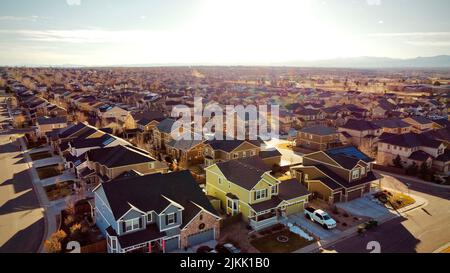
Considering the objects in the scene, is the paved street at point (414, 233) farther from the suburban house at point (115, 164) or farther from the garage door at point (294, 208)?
the suburban house at point (115, 164)

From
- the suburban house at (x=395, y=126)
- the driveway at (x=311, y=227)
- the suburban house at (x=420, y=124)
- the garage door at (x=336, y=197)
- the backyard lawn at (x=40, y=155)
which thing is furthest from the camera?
the suburban house at (x=420, y=124)

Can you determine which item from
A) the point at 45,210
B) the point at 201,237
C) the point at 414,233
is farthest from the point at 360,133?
the point at 45,210

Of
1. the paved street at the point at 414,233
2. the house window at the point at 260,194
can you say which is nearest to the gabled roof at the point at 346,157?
the paved street at the point at 414,233

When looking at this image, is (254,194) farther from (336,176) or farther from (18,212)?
(18,212)

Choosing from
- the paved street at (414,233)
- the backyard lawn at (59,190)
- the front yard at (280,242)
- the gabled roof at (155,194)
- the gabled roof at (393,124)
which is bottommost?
the paved street at (414,233)

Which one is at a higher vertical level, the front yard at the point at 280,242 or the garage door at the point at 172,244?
the garage door at the point at 172,244

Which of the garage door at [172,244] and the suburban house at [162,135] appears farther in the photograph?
the suburban house at [162,135]
